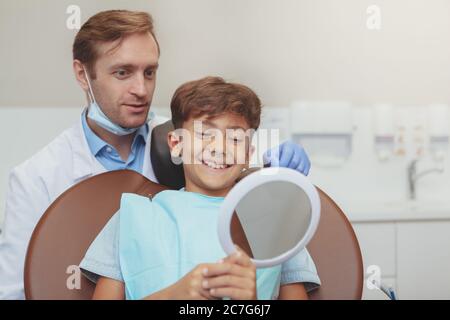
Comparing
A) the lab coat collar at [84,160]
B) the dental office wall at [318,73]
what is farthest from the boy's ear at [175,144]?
the dental office wall at [318,73]

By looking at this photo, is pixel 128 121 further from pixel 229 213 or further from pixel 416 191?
pixel 416 191

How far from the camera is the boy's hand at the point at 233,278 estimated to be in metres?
0.79

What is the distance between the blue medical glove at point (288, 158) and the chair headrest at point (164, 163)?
194 millimetres

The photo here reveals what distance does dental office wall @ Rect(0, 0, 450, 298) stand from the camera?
1.37 meters

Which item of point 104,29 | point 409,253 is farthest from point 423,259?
point 104,29

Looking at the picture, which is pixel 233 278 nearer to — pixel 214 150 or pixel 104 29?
pixel 214 150

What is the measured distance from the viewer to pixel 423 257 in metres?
1.63

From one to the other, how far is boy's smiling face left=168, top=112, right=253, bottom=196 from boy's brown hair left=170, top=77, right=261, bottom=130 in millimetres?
11

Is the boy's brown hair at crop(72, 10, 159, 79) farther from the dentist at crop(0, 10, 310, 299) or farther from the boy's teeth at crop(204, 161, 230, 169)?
the boy's teeth at crop(204, 161, 230, 169)

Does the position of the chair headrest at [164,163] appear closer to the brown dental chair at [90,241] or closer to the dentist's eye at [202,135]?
the brown dental chair at [90,241]

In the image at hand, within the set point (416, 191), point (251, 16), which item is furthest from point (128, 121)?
point (416, 191)

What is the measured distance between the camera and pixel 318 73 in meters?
1.73

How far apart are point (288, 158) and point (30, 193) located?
54 cm
